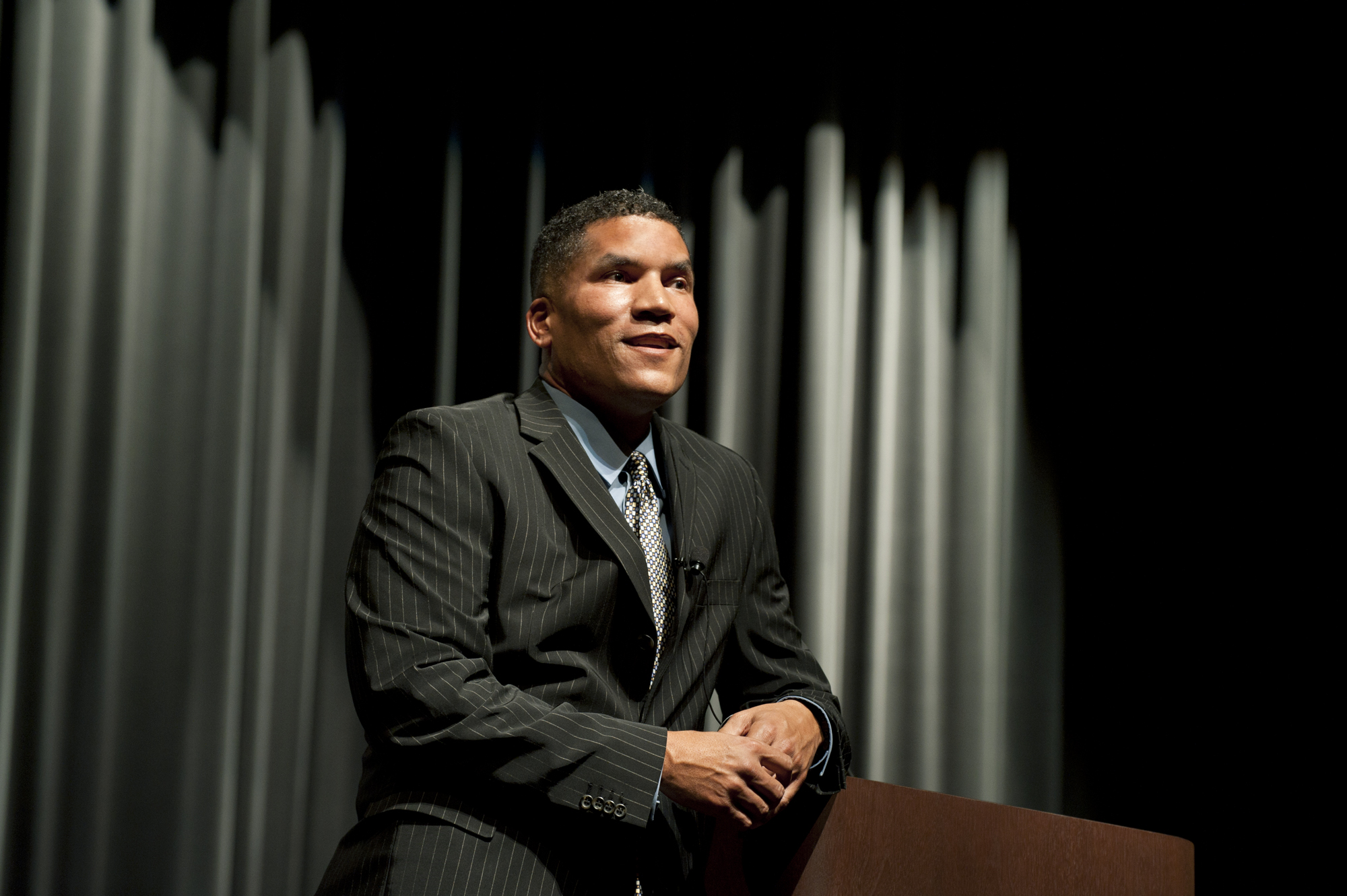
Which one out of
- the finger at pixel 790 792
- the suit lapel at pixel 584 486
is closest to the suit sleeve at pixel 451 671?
the suit lapel at pixel 584 486

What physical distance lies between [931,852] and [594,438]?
76cm

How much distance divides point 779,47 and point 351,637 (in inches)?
74.7

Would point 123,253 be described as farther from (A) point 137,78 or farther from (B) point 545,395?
(B) point 545,395

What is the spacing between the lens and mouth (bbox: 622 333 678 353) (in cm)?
158

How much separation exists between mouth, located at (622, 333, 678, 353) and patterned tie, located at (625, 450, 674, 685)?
166mm

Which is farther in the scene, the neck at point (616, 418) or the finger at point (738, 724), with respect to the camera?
the neck at point (616, 418)

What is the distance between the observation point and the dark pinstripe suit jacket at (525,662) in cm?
123

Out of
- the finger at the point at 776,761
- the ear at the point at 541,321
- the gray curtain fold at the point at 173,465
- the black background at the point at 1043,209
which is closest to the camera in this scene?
the finger at the point at 776,761

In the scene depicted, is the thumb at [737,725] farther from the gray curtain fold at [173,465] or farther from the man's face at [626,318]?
the gray curtain fold at [173,465]

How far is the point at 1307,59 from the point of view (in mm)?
2420

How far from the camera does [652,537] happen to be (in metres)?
1.56

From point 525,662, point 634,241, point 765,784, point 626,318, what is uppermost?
point 634,241

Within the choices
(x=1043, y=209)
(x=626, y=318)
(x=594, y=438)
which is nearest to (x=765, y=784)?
(x=594, y=438)

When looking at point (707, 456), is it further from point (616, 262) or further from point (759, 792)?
point (759, 792)
